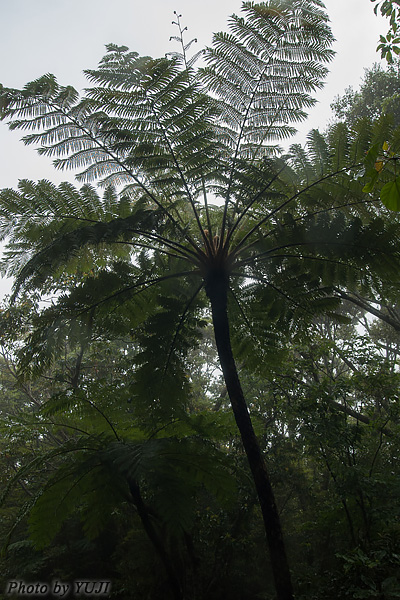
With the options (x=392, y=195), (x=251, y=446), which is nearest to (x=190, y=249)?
(x=251, y=446)

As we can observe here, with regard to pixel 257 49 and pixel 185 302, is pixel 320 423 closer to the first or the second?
pixel 185 302

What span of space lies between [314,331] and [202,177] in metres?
1.64

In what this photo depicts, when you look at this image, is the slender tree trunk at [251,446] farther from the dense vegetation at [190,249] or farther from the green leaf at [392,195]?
the green leaf at [392,195]

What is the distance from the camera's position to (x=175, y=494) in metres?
2.12

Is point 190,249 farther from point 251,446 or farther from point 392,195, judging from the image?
point 392,195

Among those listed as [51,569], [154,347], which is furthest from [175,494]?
[51,569]

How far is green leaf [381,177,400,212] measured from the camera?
43.4 inches

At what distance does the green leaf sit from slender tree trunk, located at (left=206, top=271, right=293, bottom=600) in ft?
5.62

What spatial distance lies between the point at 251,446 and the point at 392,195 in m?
1.89

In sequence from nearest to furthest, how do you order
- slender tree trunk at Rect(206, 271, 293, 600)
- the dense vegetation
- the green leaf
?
the green leaf → slender tree trunk at Rect(206, 271, 293, 600) → the dense vegetation

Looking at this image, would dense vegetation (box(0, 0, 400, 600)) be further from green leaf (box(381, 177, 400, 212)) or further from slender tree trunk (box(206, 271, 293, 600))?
green leaf (box(381, 177, 400, 212))

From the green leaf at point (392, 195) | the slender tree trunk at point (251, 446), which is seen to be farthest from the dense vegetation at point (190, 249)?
the green leaf at point (392, 195)

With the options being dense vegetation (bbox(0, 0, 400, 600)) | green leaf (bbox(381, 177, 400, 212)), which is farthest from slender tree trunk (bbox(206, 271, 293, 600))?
green leaf (bbox(381, 177, 400, 212))

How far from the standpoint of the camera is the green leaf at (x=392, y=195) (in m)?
1.10
